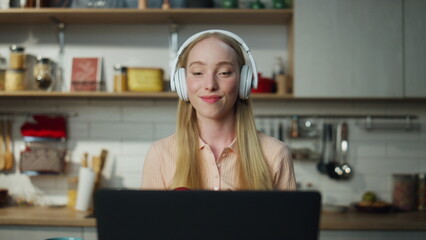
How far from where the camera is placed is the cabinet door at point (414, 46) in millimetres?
3389

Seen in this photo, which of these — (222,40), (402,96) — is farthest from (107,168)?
(222,40)

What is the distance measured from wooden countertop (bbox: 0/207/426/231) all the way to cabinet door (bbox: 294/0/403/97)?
2.42 ft

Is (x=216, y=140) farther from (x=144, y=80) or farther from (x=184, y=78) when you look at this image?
(x=144, y=80)

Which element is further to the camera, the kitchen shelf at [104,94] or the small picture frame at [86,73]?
the small picture frame at [86,73]

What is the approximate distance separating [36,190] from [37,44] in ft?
3.28

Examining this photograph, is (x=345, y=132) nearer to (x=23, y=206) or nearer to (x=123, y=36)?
(x=123, y=36)

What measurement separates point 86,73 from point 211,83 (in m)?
2.55

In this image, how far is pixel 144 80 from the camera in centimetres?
349

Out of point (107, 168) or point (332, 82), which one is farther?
point (107, 168)

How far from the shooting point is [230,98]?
1.33m

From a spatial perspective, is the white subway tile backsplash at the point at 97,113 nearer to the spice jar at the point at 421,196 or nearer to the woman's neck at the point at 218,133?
the spice jar at the point at 421,196

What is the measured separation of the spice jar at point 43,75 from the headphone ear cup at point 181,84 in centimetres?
236

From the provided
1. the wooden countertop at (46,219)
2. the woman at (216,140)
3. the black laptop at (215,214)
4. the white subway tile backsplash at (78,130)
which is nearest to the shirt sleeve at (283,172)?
the woman at (216,140)

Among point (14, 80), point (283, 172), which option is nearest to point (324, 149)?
point (14, 80)
